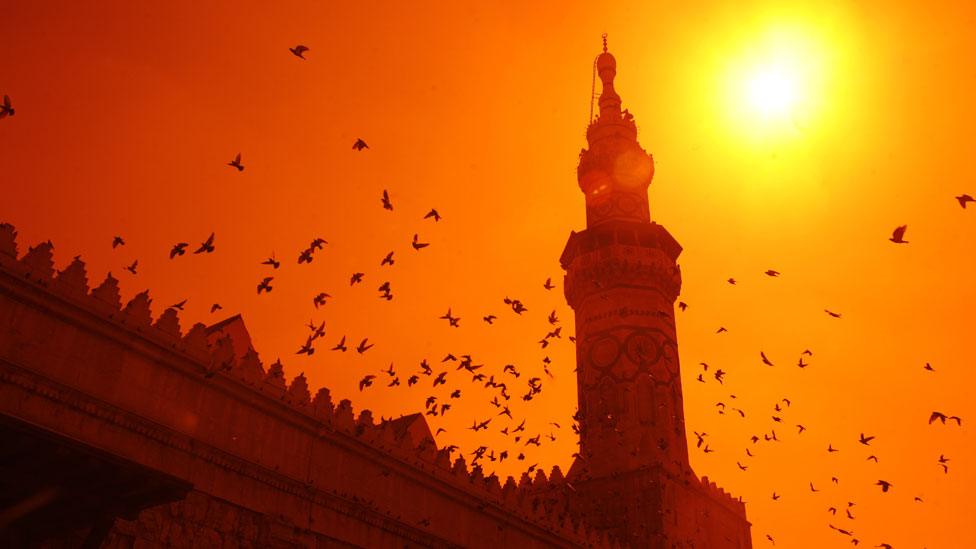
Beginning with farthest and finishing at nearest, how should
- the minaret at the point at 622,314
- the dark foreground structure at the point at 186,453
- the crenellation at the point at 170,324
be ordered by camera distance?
the minaret at the point at 622,314
the crenellation at the point at 170,324
the dark foreground structure at the point at 186,453

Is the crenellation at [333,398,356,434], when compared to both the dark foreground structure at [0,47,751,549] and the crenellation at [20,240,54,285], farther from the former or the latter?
the crenellation at [20,240,54,285]

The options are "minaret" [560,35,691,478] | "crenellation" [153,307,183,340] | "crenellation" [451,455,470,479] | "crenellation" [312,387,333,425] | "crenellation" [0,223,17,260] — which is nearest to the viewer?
"crenellation" [0,223,17,260]

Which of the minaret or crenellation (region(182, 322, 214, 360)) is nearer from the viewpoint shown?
crenellation (region(182, 322, 214, 360))

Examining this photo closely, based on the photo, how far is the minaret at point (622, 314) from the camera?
27.2m

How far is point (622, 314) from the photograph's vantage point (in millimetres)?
29328

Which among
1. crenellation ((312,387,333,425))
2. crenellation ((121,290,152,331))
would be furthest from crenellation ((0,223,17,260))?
crenellation ((312,387,333,425))

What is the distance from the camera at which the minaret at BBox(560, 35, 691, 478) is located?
2723 centimetres

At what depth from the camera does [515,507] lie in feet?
61.3

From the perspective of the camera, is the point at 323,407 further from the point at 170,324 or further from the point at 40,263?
the point at 40,263

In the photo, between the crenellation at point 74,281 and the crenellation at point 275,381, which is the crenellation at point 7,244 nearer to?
the crenellation at point 74,281

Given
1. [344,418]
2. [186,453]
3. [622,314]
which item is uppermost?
[622,314]

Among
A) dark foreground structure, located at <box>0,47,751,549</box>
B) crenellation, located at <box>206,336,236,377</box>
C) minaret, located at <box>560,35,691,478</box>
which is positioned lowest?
dark foreground structure, located at <box>0,47,751,549</box>

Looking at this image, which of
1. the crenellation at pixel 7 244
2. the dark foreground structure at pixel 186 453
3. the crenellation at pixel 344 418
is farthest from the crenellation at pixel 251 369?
the crenellation at pixel 7 244

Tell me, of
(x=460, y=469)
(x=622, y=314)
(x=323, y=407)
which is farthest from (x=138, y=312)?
(x=622, y=314)
